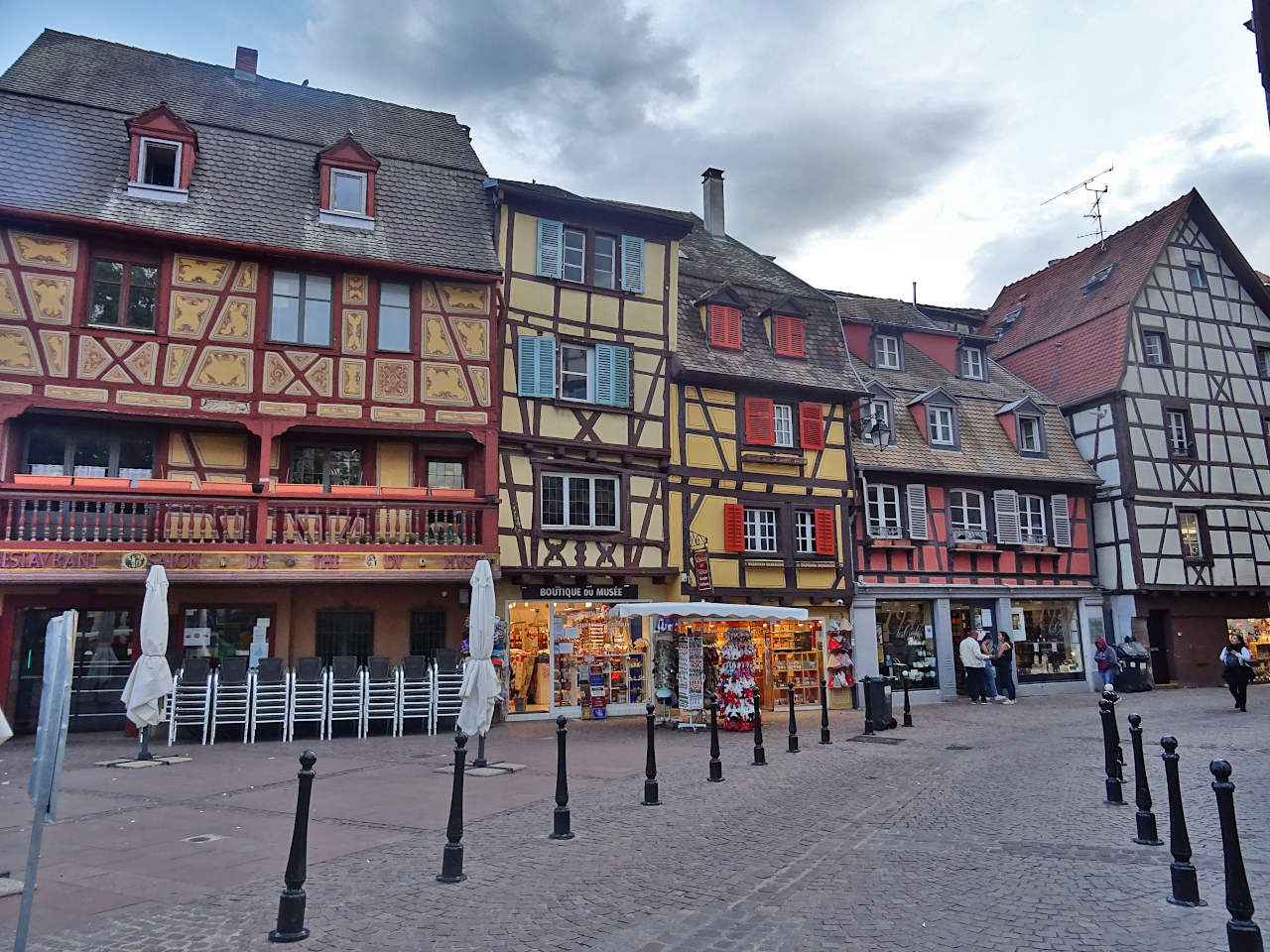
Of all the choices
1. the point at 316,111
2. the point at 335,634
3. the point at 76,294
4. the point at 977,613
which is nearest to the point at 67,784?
the point at 335,634

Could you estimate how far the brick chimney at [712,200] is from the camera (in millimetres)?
28500

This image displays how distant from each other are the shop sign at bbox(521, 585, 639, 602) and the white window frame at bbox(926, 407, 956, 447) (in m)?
10.9

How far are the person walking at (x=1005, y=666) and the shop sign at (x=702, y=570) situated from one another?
830cm

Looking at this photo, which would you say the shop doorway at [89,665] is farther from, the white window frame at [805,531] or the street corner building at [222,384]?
the white window frame at [805,531]

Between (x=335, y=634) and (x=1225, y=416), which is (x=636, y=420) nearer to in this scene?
(x=335, y=634)

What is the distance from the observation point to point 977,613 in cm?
2622

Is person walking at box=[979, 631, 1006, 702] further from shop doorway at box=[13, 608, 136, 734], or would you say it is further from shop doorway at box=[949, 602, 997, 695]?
shop doorway at box=[13, 608, 136, 734]

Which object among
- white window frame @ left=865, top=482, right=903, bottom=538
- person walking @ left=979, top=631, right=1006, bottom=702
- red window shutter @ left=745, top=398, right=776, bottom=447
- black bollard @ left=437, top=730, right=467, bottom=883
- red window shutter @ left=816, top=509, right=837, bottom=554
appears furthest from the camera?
white window frame @ left=865, top=482, right=903, bottom=538

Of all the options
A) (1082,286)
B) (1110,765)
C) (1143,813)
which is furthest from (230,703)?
(1082,286)

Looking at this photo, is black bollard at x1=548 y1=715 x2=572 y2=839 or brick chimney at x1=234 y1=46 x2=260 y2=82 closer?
black bollard at x1=548 y1=715 x2=572 y2=839

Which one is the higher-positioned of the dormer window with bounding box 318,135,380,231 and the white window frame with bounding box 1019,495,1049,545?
the dormer window with bounding box 318,135,380,231

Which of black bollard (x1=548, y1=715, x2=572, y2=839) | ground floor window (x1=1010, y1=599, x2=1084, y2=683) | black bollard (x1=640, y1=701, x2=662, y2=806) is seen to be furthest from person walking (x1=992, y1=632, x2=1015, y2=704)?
black bollard (x1=548, y1=715, x2=572, y2=839)

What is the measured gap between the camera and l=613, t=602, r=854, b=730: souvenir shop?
16984 mm

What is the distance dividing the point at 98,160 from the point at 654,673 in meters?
14.6
